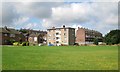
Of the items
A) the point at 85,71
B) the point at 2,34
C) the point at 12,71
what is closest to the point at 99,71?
the point at 85,71

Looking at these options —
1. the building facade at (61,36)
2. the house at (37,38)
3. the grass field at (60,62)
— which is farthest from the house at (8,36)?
the grass field at (60,62)

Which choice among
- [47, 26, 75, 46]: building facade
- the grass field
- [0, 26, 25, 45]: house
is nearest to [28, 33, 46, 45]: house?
[47, 26, 75, 46]: building facade

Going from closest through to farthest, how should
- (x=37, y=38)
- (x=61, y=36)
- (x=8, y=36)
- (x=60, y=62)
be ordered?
(x=60, y=62) < (x=8, y=36) < (x=61, y=36) < (x=37, y=38)

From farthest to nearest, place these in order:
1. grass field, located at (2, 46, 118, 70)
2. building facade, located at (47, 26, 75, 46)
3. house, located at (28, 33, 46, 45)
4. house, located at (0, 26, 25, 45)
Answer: house, located at (28, 33, 46, 45)
building facade, located at (47, 26, 75, 46)
house, located at (0, 26, 25, 45)
grass field, located at (2, 46, 118, 70)

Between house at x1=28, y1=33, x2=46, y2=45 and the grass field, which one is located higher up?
the grass field

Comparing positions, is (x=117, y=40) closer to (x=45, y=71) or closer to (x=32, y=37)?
(x=32, y=37)

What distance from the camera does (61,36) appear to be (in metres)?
136

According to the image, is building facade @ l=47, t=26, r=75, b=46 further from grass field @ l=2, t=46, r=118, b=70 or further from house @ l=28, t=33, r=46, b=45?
grass field @ l=2, t=46, r=118, b=70

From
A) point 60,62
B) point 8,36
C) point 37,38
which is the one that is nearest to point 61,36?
point 37,38

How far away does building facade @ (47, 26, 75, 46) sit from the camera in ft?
433

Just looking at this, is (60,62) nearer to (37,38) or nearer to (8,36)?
(8,36)

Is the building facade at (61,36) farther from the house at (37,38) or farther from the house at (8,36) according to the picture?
the house at (8,36)

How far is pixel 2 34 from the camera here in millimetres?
111375

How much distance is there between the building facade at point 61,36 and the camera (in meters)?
132
